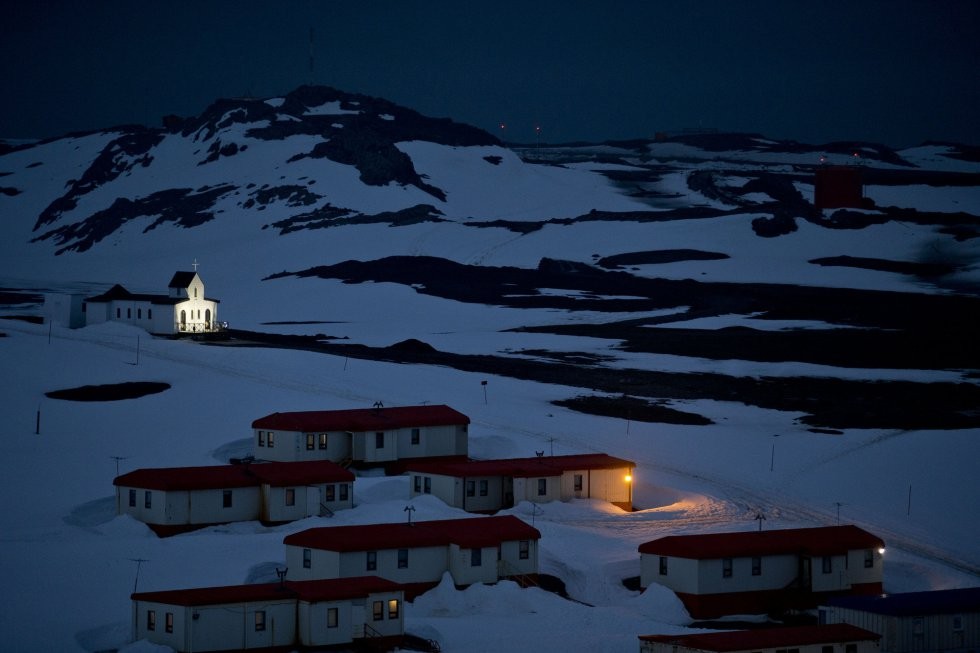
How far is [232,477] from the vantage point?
46.6m

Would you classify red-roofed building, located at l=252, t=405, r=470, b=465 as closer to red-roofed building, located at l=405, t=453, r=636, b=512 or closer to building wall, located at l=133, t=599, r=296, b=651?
red-roofed building, located at l=405, t=453, r=636, b=512

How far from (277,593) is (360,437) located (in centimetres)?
2071

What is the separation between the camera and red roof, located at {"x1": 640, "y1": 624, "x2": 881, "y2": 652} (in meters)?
30.4

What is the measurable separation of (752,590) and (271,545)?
43.3ft

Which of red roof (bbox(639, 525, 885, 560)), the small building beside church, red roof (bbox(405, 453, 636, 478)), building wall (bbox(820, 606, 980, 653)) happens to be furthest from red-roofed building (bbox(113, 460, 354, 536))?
the small building beside church

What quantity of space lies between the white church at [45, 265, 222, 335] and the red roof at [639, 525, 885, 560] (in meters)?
46.3

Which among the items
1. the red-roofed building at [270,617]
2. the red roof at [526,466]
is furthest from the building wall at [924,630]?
the red roof at [526,466]

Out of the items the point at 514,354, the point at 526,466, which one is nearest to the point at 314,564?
the point at 526,466

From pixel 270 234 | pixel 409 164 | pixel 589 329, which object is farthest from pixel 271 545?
pixel 409 164

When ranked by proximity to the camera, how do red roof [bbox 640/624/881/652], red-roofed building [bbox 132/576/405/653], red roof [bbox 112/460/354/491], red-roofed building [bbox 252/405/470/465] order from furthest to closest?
1. red-roofed building [bbox 252/405/470/465]
2. red roof [bbox 112/460/354/491]
3. red-roofed building [bbox 132/576/405/653]
4. red roof [bbox 640/624/881/652]

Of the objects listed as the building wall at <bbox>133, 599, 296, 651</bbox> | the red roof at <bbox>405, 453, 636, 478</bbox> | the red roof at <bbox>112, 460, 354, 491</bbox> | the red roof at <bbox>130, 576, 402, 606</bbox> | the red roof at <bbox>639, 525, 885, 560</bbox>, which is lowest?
the building wall at <bbox>133, 599, 296, 651</bbox>

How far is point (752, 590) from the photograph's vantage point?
3859 centimetres

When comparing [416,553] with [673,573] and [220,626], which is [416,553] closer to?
[673,573]

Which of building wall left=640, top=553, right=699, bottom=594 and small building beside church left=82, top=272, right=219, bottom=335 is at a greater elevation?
small building beside church left=82, top=272, right=219, bottom=335
